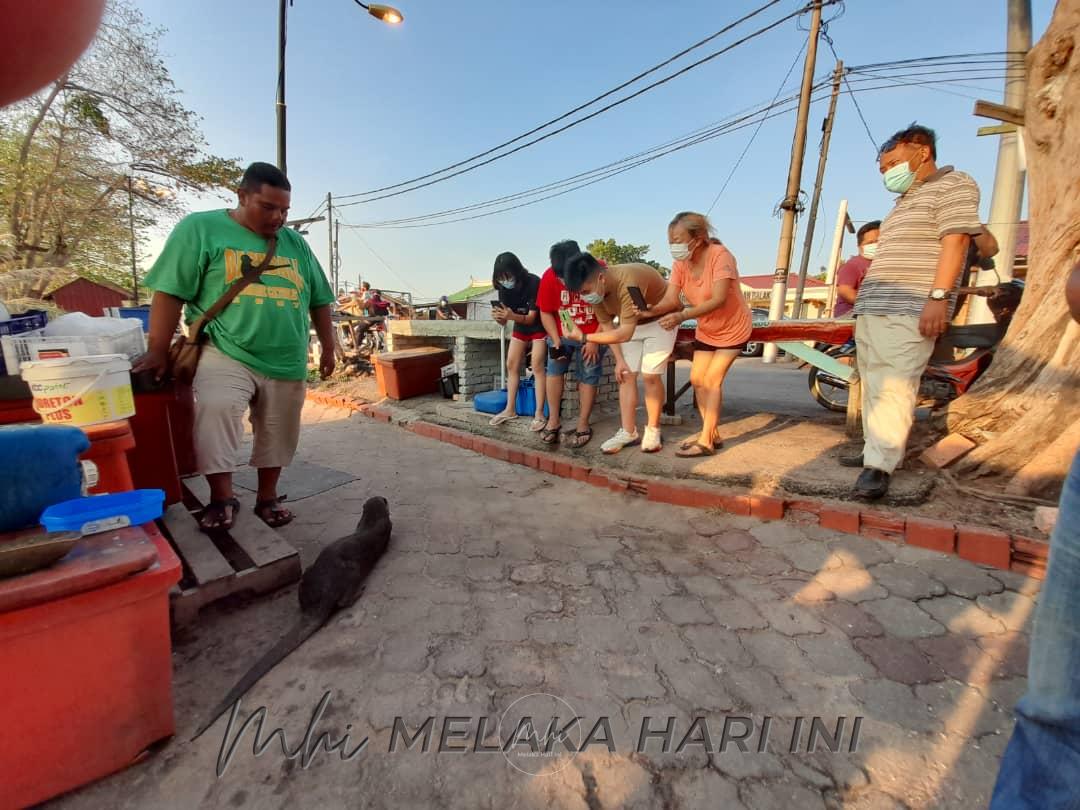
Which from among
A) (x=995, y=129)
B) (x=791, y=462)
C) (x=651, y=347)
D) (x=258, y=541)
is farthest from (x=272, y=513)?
(x=995, y=129)

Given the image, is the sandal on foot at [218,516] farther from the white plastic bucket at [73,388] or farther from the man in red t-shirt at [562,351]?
the man in red t-shirt at [562,351]

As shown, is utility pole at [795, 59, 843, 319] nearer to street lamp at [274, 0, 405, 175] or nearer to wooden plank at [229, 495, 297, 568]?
street lamp at [274, 0, 405, 175]

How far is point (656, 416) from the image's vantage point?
11.9 ft

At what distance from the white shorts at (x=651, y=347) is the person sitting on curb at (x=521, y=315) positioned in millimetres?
913

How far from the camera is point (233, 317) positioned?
7.61ft

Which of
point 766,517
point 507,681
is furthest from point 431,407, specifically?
point 507,681

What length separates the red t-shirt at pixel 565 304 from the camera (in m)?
3.94

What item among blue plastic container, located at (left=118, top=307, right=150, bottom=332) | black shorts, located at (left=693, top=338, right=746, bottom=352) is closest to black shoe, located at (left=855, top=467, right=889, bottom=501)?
black shorts, located at (left=693, top=338, right=746, bottom=352)

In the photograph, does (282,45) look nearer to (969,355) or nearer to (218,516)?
(218,516)

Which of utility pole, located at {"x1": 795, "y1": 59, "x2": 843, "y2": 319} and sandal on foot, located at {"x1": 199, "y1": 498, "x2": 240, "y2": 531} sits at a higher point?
utility pole, located at {"x1": 795, "y1": 59, "x2": 843, "y2": 319}

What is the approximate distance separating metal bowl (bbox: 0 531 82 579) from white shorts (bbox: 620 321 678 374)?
10.4ft

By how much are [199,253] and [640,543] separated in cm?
260

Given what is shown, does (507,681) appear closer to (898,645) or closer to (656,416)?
(898,645)

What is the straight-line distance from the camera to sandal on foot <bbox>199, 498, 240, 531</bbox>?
2281 millimetres
